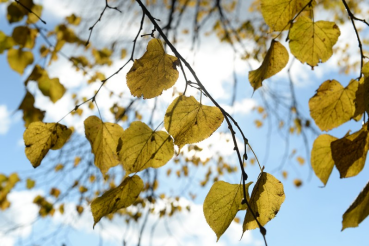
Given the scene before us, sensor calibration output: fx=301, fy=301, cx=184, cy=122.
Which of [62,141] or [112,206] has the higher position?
[62,141]

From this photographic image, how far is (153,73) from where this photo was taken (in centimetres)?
39

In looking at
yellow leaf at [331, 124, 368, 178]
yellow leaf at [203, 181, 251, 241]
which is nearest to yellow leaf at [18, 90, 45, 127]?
yellow leaf at [203, 181, 251, 241]

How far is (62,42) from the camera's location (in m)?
1.17

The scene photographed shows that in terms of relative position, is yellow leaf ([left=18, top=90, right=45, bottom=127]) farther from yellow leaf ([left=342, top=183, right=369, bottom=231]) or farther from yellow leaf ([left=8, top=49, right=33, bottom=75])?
yellow leaf ([left=342, top=183, right=369, bottom=231])

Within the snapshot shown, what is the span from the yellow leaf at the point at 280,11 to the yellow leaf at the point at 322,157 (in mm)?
168

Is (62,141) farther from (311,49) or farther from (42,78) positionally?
(42,78)

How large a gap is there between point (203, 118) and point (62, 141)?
0.23 metres

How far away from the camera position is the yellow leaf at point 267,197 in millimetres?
350

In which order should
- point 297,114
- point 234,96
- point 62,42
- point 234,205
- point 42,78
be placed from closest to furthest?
1. point 234,205
2. point 42,78
3. point 62,42
4. point 234,96
5. point 297,114

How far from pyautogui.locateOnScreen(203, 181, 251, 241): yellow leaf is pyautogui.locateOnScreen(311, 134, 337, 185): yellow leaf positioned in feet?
0.42

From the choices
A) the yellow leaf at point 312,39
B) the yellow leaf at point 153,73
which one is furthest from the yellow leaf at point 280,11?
the yellow leaf at point 153,73

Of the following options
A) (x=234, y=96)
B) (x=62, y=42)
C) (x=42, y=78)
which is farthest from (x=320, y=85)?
(x=234, y=96)

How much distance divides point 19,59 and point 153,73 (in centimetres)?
67

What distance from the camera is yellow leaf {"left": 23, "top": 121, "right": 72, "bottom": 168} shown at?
43 cm
